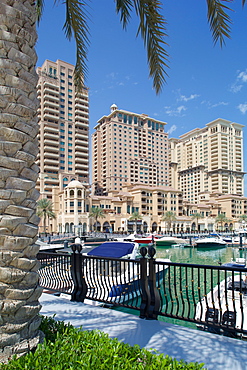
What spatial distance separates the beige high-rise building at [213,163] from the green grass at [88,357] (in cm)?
13554

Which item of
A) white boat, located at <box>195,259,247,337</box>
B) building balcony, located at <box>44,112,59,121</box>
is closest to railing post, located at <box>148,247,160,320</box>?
white boat, located at <box>195,259,247,337</box>

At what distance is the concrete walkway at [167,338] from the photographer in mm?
3682

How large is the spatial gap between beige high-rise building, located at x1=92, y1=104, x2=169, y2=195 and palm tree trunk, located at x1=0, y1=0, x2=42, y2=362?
11176 centimetres

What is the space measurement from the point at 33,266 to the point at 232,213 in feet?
392

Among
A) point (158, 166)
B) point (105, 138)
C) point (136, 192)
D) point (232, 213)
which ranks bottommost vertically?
point (232, 213)

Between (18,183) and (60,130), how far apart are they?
308ft

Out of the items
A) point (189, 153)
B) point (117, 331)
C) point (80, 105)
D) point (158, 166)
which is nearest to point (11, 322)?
point (117, 331)

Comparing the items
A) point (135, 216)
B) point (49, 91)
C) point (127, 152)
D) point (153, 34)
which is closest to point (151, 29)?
point (153, 34)

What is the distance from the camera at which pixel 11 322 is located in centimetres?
288

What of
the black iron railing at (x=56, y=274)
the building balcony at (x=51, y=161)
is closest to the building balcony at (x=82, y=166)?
the building balcony at (x=51, y=161)

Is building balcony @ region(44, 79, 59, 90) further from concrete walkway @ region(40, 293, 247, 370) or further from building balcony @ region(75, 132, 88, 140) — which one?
concrete walkway @ region(40, 293, 247, 370)

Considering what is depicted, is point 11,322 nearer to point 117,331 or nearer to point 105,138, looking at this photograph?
point 117,331

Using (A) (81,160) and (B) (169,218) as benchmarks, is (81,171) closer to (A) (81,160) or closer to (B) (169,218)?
(A) (81,160)

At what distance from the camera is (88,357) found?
2785 millimetres
